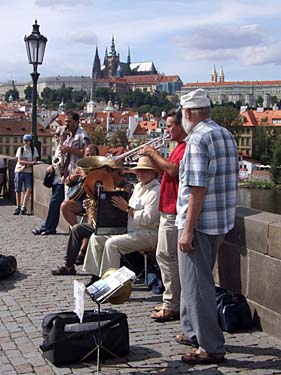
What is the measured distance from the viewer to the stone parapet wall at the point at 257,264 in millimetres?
5094

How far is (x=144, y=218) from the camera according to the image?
600cm

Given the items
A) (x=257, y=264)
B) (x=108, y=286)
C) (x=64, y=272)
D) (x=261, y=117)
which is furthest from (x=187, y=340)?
(x=261, y=117)

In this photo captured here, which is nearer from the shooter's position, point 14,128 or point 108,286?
point 108,286

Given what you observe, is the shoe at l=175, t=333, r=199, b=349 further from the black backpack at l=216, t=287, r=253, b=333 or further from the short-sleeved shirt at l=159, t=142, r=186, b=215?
the short-sleeved shirt at l=159, t=142, r=186, b=215

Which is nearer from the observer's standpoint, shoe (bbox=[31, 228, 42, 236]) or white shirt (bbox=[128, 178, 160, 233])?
white shirt (bbox=[128, 178, 160, 233])

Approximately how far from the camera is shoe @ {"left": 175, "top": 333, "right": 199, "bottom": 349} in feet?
15.6

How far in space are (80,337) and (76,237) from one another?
2.55m

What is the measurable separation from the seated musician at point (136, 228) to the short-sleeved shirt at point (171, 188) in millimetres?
594

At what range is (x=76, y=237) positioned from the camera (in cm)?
704

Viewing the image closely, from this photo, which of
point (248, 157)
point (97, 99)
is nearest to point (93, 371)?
point (248, 157)

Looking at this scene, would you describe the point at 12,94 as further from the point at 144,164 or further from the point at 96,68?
the point at 144,164

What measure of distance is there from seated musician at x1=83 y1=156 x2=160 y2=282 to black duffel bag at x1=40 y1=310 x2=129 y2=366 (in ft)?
4.62

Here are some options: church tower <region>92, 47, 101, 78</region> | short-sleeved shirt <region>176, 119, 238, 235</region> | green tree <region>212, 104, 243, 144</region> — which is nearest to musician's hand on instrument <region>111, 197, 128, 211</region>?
short-sleeved shirt <region>176, 119, 238, 235</region>

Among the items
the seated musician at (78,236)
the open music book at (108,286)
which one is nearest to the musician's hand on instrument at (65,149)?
the seated musician at (78,236)
